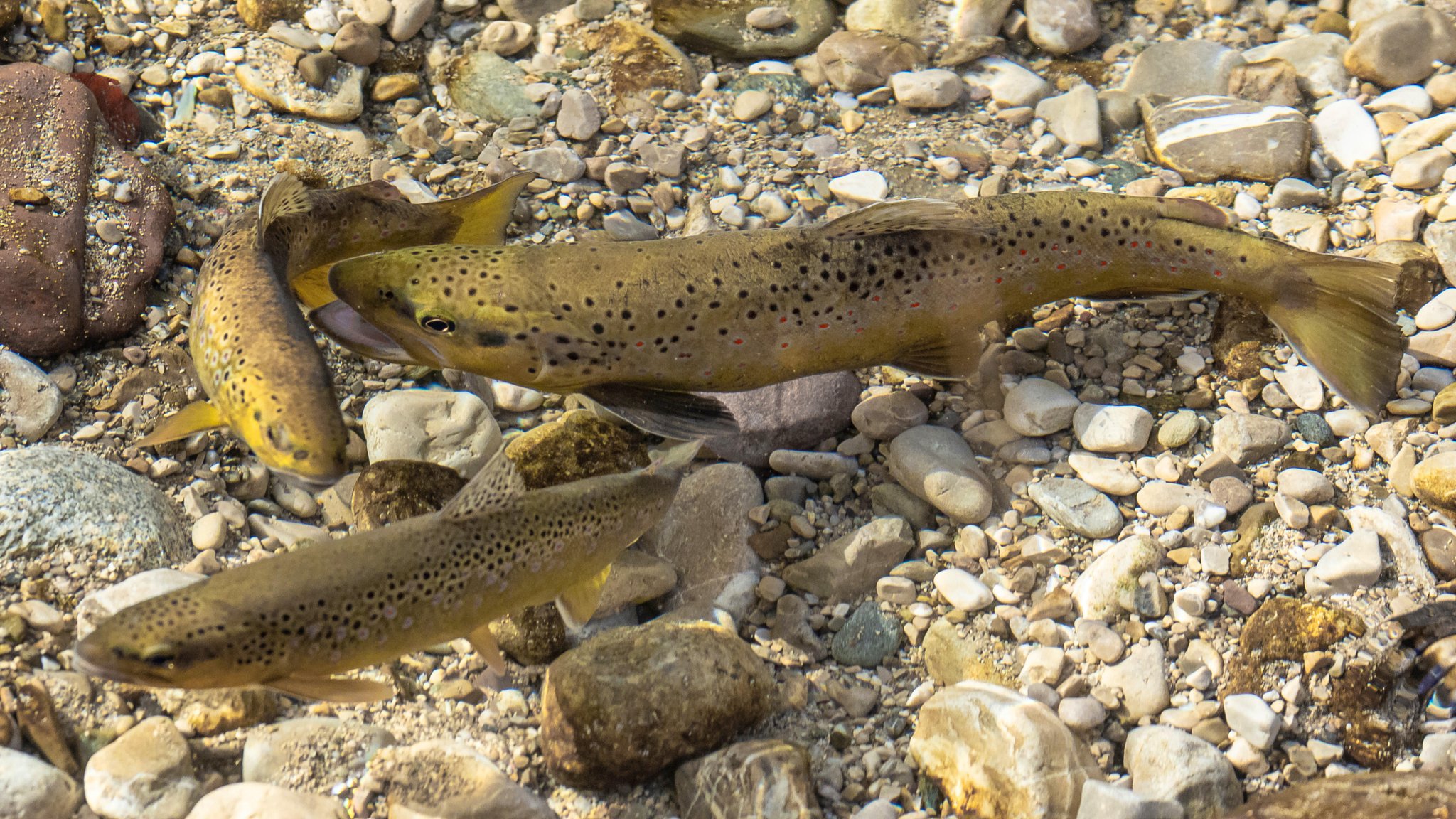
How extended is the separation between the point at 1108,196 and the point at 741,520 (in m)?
2.21

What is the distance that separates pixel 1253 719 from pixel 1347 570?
2.69 ft

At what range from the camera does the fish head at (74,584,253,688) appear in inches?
124

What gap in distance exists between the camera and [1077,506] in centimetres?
476

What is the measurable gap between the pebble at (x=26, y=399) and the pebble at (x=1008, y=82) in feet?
17.6

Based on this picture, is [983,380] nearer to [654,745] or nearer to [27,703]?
[654,745]

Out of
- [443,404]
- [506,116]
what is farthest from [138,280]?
[506,116]

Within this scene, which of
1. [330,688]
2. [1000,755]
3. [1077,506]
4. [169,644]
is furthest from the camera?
[1077,506]

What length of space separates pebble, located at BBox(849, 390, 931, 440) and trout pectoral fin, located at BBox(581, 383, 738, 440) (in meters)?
0.90

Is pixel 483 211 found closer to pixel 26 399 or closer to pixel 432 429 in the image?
pixel 432 429

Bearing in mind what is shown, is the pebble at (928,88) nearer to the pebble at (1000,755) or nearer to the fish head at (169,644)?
the pebble at (1000,755)

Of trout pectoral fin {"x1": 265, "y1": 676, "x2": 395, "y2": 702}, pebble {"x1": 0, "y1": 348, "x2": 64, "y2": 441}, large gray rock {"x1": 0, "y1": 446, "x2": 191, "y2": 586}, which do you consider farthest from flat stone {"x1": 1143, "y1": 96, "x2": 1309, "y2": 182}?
pebble {"x1": 0, "y1": 348, "x2": 64, "y2": 441}

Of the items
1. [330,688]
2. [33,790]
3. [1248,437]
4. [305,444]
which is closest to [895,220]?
[1248,437]

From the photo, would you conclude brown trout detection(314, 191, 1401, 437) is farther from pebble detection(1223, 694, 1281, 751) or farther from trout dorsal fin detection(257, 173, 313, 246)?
pebble detection(1223, 694, 1281, 751)

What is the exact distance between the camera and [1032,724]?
12.6 ft
